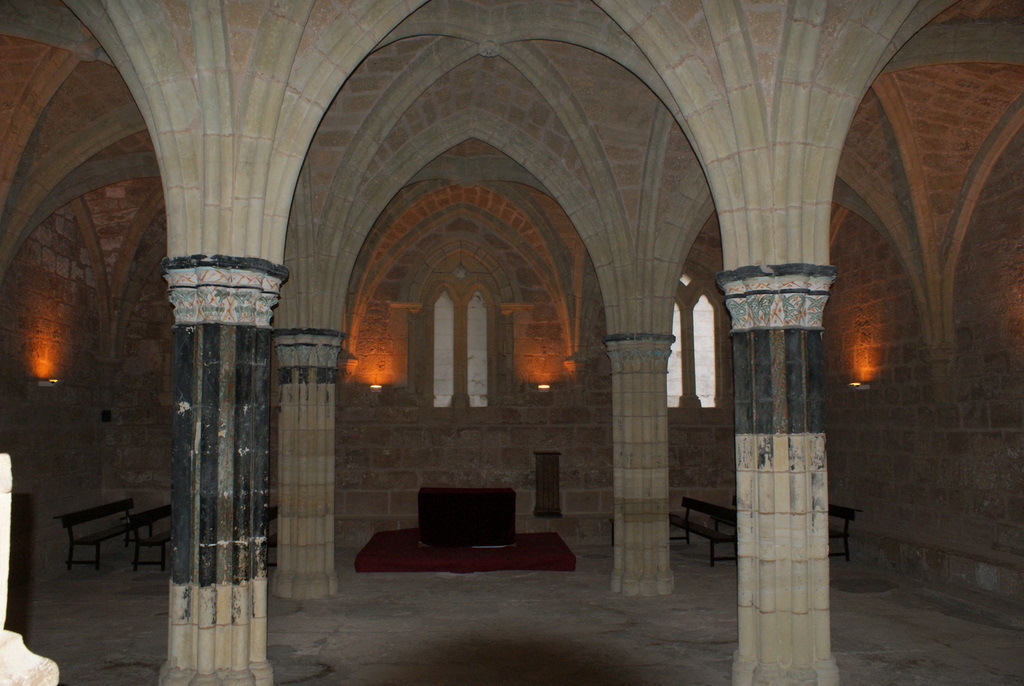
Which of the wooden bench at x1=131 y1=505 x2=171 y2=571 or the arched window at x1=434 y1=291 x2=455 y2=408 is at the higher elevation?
the arched window at x1=434 y1=291 x2=455 y2=408

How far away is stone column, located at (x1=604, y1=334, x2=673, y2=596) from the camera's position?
990 cm

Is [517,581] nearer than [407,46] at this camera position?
No

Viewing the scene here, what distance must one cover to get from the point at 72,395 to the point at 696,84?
1115cm

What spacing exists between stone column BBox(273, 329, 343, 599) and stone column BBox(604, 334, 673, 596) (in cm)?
352

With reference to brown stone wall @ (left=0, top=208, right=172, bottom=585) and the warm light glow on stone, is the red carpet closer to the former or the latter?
brown stone wall @ (left=0, top=208, right=172, bottom=585)

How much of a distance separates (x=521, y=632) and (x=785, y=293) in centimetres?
422

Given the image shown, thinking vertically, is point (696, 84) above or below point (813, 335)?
above

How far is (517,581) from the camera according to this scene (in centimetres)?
1074

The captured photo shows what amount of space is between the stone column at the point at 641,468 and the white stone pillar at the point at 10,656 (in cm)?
820

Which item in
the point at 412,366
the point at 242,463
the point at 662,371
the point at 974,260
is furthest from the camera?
the point at 412,366

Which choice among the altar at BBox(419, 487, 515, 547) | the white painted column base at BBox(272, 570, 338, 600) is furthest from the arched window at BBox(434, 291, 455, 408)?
the white painted column base at BBox(272, 570, 338, 600)

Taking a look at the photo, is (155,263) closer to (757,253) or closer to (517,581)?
(517,581)

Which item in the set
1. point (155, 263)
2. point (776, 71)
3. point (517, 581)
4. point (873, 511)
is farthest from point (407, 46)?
point (873, 511)

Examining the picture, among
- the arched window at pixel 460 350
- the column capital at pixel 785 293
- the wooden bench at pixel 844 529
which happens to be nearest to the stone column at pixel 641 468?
the wooden bench at pixel 844 529
